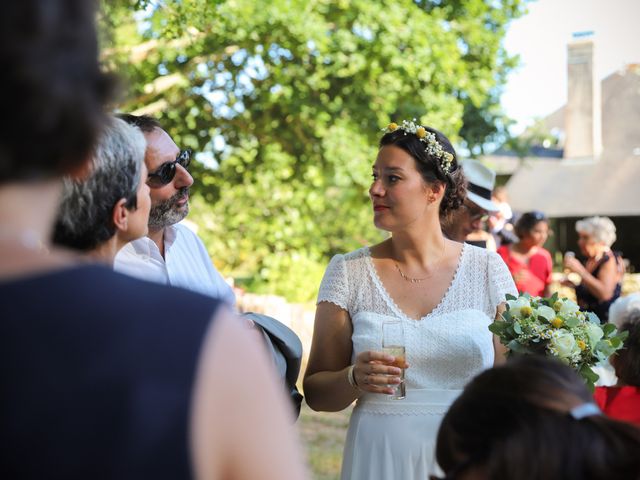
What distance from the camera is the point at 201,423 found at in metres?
0.89

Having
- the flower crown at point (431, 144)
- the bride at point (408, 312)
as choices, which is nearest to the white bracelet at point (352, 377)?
the bride at point (408, 312)

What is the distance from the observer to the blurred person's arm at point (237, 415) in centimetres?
90

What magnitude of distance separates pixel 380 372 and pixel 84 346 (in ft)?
7.96

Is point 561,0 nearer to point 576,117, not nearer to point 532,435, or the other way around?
point 576,117

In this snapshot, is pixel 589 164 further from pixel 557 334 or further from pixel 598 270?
pixel 557 334

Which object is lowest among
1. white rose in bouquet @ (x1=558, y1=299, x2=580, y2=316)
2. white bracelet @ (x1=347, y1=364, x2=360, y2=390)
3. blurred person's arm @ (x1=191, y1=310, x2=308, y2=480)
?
white bracelet @ (x1=347, y1=364, x2=360, y2=390)

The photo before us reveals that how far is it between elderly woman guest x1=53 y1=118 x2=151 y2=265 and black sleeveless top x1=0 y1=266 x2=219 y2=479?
1.26 m

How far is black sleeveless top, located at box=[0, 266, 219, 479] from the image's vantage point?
859 millimetres

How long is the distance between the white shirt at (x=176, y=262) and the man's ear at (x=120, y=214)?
88 centimetres

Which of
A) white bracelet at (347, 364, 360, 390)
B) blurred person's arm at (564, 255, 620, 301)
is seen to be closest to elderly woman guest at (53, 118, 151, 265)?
white bracelet at (347, 364, 360, 390)

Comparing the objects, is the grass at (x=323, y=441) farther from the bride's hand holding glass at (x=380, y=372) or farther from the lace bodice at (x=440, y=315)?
the bride's hand holding glass at (x=380, y=372)

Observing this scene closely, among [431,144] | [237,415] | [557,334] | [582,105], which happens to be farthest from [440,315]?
[582,105]

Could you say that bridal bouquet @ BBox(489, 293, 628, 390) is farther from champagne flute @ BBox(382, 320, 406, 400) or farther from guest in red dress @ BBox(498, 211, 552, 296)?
guest in red dress @ BBox(498, 211, 552, 296)

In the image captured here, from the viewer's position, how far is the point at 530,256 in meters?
8.55
